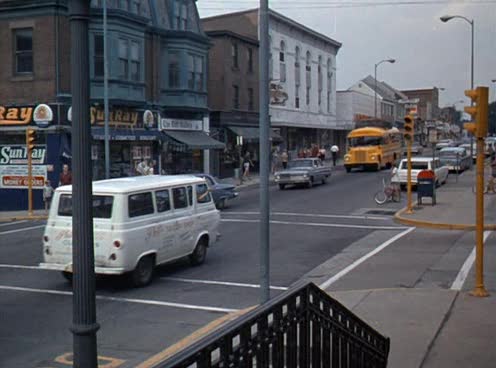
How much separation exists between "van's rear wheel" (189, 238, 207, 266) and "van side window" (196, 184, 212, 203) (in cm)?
84

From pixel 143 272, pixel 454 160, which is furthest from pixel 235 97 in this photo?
pixel 143 272

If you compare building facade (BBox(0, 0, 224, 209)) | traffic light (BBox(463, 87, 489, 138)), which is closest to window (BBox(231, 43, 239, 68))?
building facade (BBox(0, 0, 224, 209))

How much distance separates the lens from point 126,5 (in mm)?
35469

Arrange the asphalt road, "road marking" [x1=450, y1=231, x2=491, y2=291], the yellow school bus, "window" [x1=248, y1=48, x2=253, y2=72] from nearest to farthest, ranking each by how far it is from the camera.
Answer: the asphalt road, "road marking" [x1=450, y1=231, x2=491, y2=291], the yellow school bus, "window" [x1=248, y1=48, x2=253, y2=72]

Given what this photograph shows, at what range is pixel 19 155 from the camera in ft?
104

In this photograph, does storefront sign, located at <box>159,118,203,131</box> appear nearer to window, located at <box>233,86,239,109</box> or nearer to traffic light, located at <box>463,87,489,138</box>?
window, located at <box>233,86,239,109</box>

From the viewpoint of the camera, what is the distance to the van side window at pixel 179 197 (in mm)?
14118

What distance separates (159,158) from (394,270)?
1047 inches

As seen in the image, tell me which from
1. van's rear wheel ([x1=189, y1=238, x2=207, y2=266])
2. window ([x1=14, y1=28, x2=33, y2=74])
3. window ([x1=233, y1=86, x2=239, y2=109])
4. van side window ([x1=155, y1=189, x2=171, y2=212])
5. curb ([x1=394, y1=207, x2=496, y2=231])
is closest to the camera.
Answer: van side window ([x1=155, y1=189, x2=171, y2=212])

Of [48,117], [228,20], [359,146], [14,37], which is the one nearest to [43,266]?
[48,117]

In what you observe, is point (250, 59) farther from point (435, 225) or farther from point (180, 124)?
point (435, 225)

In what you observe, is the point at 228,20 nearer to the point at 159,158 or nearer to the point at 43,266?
the point at 159,158

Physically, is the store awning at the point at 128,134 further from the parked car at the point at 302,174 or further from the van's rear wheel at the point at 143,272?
the van's rear wheel at the point at 143,272

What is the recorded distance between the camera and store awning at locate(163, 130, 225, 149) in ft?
130
